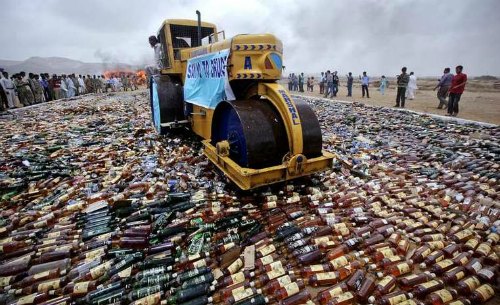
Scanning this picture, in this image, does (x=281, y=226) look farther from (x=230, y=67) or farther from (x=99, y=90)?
(x=99, y=90)

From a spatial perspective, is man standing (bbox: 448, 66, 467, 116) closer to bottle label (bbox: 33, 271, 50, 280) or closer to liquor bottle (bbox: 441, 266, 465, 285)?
liquor bottle (bbox: 441, 266, 465, 285)

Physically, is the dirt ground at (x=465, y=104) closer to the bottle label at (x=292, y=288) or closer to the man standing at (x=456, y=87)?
the man standing at (x=456, y=87)

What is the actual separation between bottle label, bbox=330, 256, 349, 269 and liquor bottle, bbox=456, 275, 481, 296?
998 mm

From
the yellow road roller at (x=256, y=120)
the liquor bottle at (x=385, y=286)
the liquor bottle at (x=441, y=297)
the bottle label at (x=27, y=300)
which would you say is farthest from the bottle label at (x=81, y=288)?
the liquor bottle at (x=441, y=297)

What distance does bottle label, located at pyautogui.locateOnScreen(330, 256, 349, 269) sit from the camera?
266 centimetres

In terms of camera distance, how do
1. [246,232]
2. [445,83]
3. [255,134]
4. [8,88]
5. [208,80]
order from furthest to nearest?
1. [8,88]
2. [445,83]
3. [208,80]
4. [255,134]
5. [246,232]

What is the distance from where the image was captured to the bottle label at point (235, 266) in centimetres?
266

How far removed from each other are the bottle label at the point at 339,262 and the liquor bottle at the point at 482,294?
107 centimetres

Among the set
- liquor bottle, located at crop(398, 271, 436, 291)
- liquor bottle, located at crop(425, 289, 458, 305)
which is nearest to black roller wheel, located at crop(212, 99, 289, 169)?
liquor bottle, located at crop(398, 271, 436, 291)

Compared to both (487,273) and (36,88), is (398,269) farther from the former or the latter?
(36,88)

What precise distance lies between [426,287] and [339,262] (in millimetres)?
777

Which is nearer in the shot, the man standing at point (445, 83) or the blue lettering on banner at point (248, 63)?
the blue lettering on banner at point (248, 63)

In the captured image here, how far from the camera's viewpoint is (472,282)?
2.38 metres

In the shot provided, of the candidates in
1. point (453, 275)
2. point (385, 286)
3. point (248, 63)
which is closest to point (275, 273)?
point (385, 286)
